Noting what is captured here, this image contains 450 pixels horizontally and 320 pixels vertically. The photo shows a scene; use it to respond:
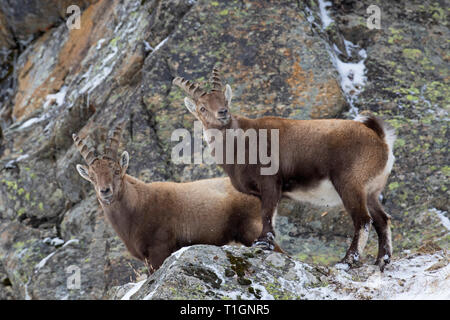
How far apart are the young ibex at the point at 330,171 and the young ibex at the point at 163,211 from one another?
0.90 metres

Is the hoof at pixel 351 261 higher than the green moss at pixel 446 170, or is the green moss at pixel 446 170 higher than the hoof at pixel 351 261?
the hoof at pixel 351 261

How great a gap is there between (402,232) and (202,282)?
5.35 metres

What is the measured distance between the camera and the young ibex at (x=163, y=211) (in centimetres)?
911

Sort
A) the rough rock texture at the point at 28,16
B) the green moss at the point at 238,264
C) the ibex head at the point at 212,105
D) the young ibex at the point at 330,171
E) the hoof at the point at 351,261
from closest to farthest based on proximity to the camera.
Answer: the green moss at the point at 238,264 → the hoof at the point at 351,261 → the young ibex at the point at 330,171 → the ibex head at the point at 212,105 → the rough rock texture at the point at 28,16

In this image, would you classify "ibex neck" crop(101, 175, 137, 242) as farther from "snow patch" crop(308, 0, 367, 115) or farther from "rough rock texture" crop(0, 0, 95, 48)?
"rough rock texture" crop(0, 0, 95, 48)

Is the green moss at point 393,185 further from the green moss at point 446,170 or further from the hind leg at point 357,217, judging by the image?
the hind leg at point 357,217

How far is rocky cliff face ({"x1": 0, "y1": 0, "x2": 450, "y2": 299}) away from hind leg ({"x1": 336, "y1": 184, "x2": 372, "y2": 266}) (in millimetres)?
2437

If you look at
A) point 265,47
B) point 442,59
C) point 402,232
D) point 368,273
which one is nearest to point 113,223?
point 368,273

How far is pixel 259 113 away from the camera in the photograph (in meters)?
12.3

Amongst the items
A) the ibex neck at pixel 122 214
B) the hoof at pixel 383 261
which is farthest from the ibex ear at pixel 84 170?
the hoof at pixel 383 261

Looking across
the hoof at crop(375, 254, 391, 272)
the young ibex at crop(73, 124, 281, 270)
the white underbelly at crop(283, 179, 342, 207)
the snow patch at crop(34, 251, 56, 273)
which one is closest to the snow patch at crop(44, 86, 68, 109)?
the snow patch at crop(34, 251, 56, 273)

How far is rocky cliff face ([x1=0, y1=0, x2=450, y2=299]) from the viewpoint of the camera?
10922 millimetres

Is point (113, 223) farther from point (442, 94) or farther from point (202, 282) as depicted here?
point (442, 94)

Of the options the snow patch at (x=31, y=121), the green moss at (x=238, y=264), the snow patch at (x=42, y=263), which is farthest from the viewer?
the snow patch at (x=31, y=121)
